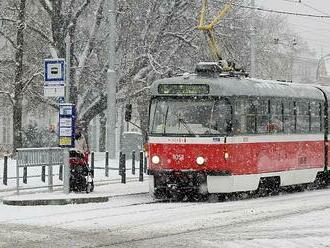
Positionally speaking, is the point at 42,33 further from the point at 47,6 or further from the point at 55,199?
the point at 55,199

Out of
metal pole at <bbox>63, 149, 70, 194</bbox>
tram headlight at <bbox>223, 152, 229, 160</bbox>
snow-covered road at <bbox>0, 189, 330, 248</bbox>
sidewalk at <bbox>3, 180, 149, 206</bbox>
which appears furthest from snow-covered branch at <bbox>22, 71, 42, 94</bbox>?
tram headlight at <bbox>223, 152, 229, 160</bbox>

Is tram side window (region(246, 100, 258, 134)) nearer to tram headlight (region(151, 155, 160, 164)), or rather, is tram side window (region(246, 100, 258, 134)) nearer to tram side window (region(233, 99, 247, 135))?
tram side window (region(233, 99, 247, 135))

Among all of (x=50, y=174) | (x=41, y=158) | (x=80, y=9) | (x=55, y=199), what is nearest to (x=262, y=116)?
(x=50, y=174)

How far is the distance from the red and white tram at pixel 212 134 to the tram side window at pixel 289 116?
56 centimetres

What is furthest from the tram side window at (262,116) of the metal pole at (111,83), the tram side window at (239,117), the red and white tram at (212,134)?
the metal pole at (111,83)

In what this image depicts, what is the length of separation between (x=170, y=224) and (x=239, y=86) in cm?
635

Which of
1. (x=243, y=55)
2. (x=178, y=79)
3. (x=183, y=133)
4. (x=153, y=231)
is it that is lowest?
(x=153, y=231)

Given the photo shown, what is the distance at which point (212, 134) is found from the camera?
66.0 feet

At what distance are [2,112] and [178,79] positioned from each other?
34612 mm

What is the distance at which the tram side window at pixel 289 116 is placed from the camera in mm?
22875

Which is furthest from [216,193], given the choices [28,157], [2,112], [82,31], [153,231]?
[2,112]

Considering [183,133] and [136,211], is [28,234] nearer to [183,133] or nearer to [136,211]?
[136,211]

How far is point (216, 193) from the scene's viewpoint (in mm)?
20609

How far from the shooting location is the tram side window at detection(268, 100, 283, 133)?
22.1 meters
